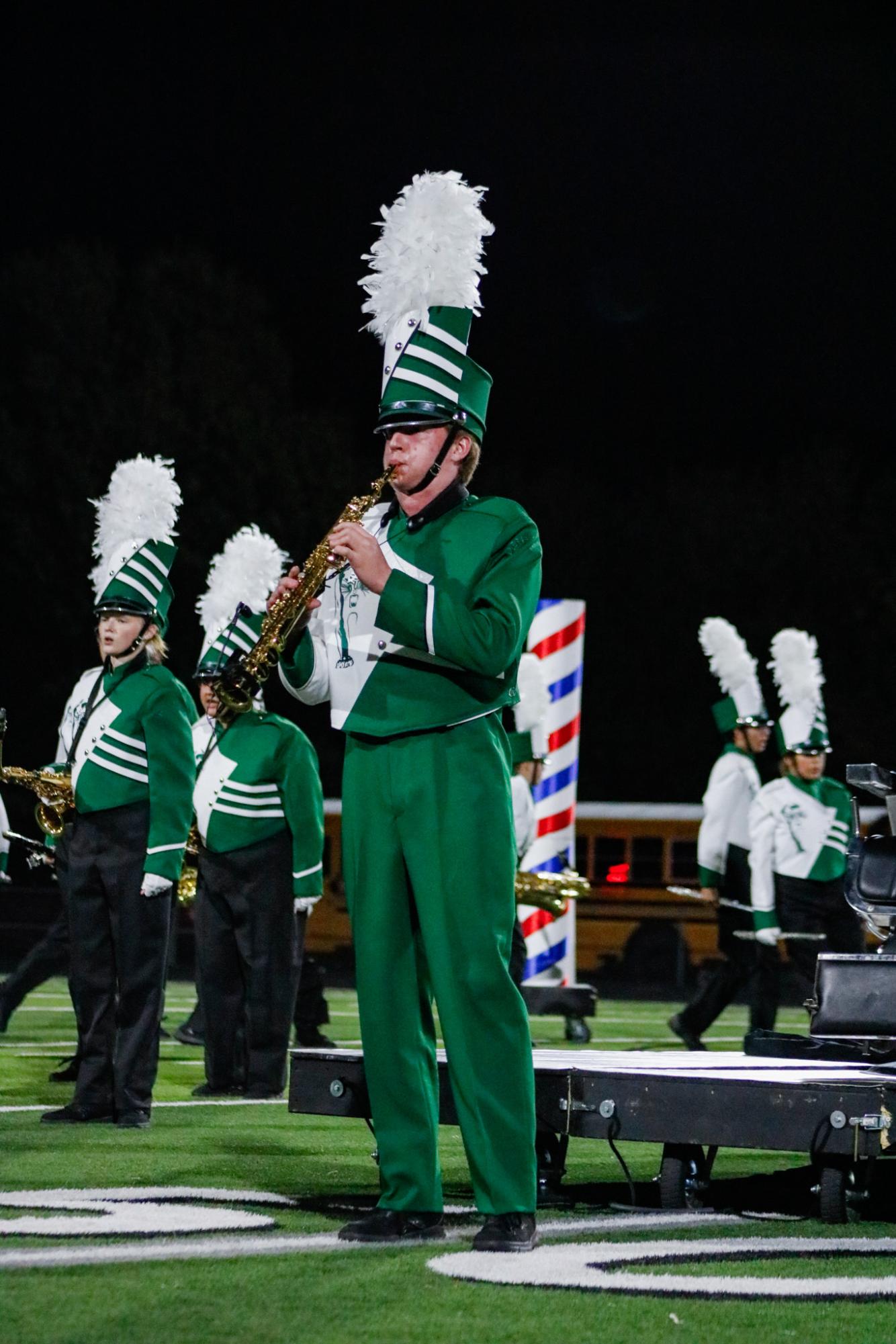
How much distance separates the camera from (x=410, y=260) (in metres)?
5.27

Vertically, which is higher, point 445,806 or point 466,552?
point 466,552

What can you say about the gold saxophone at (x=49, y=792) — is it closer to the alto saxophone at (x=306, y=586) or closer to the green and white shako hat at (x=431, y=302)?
the alto saxophone at (x=306, y=586)

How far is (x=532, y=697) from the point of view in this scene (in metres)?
14.7

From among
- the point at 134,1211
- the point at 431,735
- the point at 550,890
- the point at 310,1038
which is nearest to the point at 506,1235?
the point at 134,1211

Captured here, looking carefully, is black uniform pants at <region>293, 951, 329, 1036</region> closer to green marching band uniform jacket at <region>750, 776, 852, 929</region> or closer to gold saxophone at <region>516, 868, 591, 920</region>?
gold saxophone at <region>516, 868, 591, 920</region>

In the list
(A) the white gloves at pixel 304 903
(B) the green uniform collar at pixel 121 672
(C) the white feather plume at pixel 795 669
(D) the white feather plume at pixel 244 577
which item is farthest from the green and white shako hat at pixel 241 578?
(C) the white feather plume at pixel 795 669

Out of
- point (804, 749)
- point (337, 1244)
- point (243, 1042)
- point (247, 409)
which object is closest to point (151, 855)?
point (243, 1042)

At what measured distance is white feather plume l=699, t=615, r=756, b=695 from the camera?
14.4 metres

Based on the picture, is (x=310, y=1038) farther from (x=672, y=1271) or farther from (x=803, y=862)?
(x=672, y=1271)

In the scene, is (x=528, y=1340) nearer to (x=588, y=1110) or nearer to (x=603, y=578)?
(x=588, y=1110)

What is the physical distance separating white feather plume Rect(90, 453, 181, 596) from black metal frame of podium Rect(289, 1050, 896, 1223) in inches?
120

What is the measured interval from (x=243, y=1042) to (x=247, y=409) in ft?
73.2

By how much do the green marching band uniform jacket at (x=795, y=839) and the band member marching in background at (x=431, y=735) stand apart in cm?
753

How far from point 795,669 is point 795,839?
5.25ft
